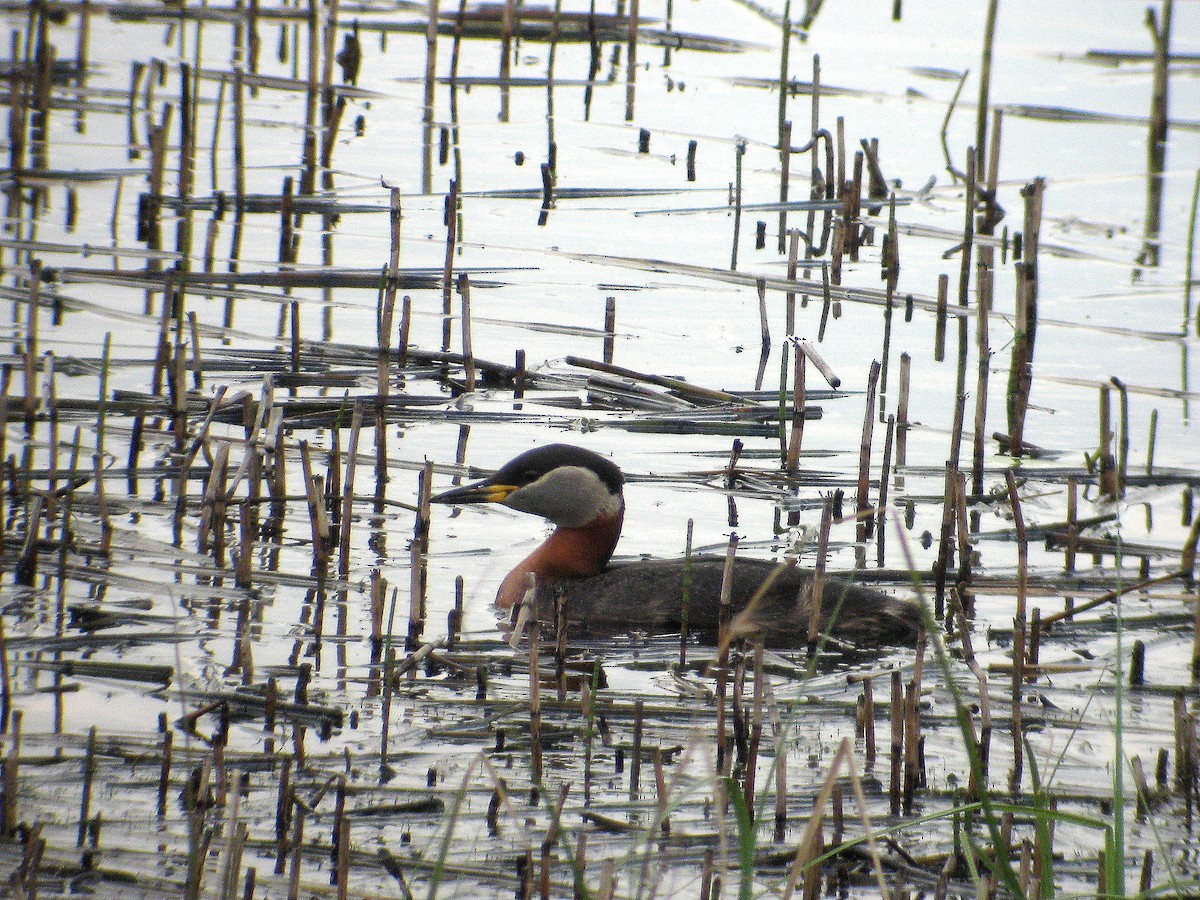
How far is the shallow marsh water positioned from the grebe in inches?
7.1

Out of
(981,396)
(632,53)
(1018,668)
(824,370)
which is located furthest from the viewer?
(632,53)

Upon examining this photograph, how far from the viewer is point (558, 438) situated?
349 inches

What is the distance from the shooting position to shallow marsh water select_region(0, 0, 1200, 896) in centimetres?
478

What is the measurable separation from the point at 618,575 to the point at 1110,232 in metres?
7.33

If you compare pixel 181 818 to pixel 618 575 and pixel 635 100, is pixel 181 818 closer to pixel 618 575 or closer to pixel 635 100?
pixel 618 575

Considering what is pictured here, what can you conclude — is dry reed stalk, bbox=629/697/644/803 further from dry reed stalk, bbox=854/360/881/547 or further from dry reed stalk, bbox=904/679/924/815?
dry reed stalk, bbox=854/360/881/547

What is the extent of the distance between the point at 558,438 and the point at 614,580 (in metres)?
1.82

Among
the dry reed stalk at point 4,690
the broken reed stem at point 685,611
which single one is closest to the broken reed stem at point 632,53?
the broken reed stem at point 685,611

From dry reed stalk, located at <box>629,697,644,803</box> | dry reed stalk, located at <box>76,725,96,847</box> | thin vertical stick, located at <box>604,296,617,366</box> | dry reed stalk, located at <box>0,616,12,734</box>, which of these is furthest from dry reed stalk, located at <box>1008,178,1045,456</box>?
dry reed stalk, located at <box>76,725,96,847</box>

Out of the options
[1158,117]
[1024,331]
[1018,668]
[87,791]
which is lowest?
[87,791]

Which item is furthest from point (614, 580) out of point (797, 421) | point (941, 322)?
point (941, 322)

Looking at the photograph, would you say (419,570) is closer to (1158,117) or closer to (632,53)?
(1158,117)

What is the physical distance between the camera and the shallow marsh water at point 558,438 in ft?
15.7

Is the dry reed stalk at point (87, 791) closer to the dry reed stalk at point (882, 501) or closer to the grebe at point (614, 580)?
the grebe at point (614, 580)
